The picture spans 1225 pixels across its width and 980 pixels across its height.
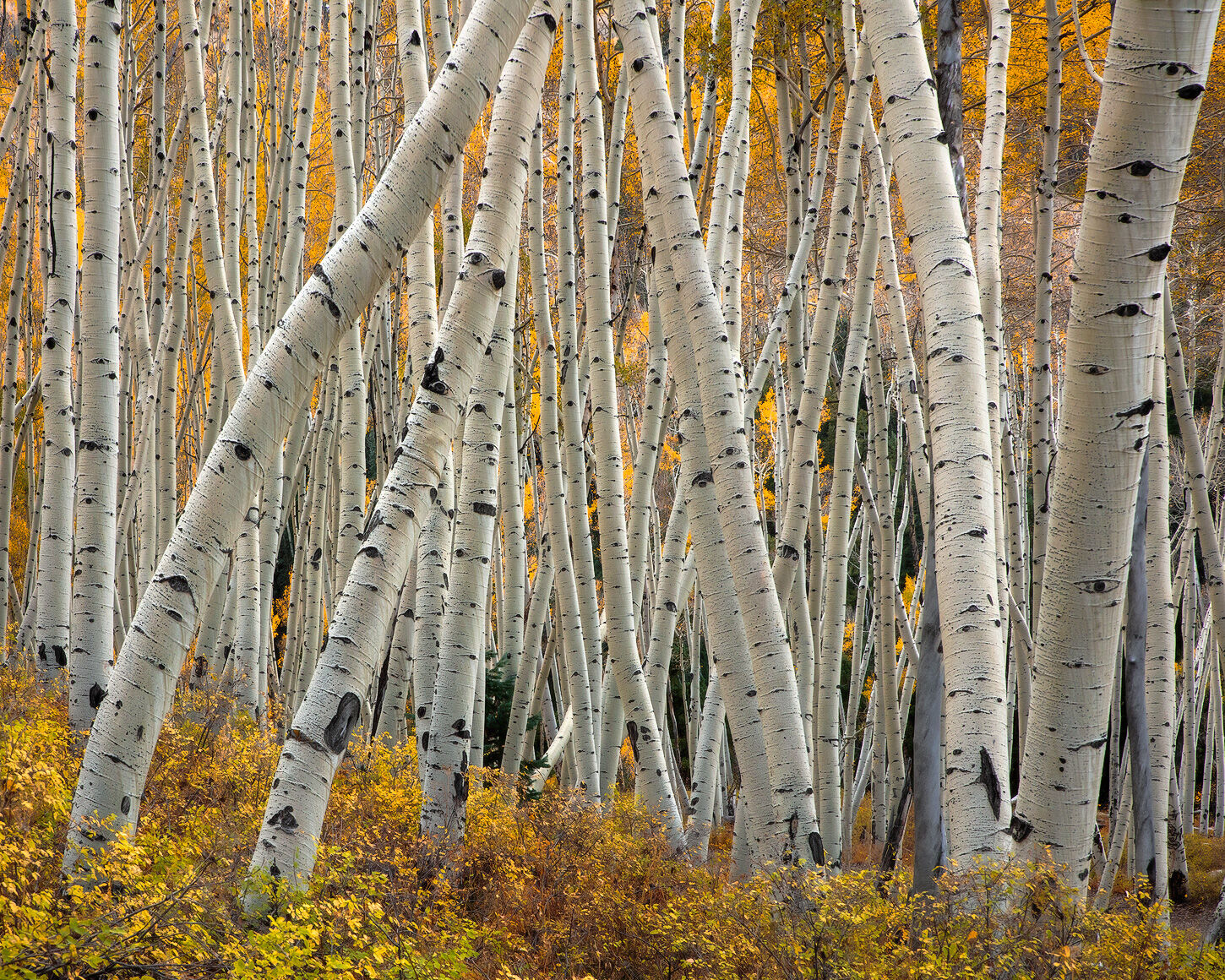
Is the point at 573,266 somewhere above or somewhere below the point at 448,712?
above

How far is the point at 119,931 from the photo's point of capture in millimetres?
1749

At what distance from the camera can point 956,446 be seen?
6.91 feet

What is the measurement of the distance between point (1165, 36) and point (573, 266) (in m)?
3.24

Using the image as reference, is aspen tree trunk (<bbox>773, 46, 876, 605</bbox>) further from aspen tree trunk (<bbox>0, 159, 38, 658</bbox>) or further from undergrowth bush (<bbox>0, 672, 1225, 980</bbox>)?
aspen tree trunk (<bbox>0, 159, 38, 658</bbox>)

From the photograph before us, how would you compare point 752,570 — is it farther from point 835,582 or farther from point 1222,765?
point 1222,765

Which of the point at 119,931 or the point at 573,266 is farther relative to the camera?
the point at 573,266

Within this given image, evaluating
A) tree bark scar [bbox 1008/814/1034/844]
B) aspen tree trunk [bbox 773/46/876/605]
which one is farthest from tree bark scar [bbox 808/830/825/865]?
aspen tree trunk [bbox 773/46/876/605]

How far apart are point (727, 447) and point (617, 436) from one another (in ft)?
5.03

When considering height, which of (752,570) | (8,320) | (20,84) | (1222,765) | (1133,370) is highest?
(20,84)

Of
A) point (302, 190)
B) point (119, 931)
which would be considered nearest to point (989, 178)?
point (302, 190)

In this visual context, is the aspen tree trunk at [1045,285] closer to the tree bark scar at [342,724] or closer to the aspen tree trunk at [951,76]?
the aspen tree trunk at [951,76]

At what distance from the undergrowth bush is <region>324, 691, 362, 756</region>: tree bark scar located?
36 cm

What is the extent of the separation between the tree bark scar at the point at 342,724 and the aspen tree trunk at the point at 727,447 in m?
1.11

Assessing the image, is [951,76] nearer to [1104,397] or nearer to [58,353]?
[1104,397]
